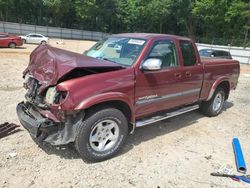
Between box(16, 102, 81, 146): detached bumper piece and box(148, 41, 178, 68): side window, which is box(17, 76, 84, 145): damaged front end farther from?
box(148, 41, 178, 68): side window

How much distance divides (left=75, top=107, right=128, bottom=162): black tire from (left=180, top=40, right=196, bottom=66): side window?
2.03 m

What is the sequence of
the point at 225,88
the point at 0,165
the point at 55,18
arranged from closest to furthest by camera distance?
the point at 0,165 < the point at 225,88 < the point at 55,18

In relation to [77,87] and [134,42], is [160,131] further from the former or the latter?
[77,87]

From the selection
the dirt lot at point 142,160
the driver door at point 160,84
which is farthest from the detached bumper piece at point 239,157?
the driver door at point 160,84

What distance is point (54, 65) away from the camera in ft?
12.7

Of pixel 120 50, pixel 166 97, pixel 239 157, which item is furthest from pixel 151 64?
pixel 239 157

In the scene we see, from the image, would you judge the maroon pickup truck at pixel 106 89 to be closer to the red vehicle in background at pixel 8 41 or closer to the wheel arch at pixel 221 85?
the wheel arch at pixel 221 85

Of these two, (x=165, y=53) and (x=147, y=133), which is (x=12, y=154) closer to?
(x=147, y=133)

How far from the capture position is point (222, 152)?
195 inches

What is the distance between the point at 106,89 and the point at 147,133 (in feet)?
6.23

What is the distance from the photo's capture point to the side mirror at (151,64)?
171 inches

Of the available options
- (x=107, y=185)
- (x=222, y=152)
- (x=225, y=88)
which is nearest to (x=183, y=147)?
(x=222, y=152)

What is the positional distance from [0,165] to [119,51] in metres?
2.73

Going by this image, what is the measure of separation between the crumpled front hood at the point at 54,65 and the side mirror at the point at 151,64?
0.42 meters
